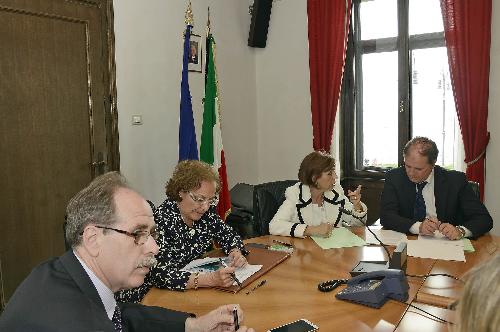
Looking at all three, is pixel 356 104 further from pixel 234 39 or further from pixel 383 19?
pixel 234 39

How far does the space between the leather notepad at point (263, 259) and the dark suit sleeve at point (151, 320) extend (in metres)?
0.38

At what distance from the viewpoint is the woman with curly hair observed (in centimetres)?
214

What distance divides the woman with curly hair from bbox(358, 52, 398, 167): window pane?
2.88m

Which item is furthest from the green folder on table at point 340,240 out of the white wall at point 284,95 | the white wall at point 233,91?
the white wall at point 284,95

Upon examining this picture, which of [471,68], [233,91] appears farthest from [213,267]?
[233,91]

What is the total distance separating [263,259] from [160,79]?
99.2 inches

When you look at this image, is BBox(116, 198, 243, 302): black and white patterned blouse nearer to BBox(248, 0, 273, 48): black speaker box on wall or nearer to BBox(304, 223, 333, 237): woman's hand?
BBox(304, 223, 333, 237): woman's hand

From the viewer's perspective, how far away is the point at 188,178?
7.41ft

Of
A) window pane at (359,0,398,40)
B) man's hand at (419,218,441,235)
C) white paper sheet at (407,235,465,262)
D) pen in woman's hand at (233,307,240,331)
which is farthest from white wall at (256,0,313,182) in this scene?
pen in woman's hand at (233,307,240,331)

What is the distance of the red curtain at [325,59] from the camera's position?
4758 millimetres

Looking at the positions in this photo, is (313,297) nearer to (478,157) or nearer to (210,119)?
(210,119)

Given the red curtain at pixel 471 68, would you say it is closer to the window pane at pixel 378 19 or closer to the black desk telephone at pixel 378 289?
the window pane at pixel 378 19

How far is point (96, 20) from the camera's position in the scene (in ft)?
12.1

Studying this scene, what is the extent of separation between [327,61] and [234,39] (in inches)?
41.5
